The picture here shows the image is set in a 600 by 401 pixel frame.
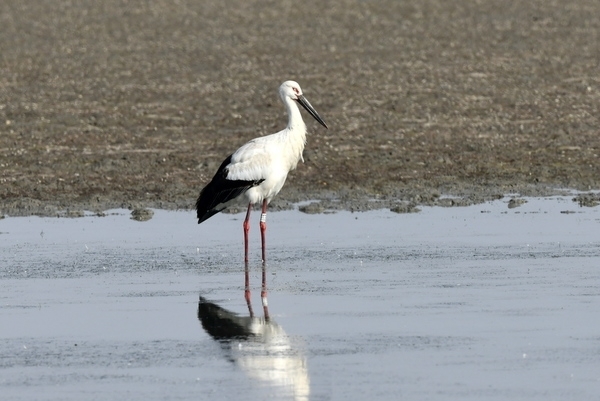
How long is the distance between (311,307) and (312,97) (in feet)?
44.4

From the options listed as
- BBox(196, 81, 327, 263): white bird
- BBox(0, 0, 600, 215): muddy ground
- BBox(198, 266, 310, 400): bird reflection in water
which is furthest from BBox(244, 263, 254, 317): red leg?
BBox(0, 0, 600, 215): muddy ground

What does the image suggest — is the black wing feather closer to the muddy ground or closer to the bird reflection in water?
the muddy ground

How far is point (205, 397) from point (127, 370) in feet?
3.22

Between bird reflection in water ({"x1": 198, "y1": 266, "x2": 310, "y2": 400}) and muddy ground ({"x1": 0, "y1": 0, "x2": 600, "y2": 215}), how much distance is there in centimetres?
656

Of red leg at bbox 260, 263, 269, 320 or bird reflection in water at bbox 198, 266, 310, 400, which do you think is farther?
red leg at bbox 260, 263, 269, 320

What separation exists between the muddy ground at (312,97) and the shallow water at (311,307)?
5.70ft

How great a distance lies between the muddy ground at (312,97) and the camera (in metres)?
18.8

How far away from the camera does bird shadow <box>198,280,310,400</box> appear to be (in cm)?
877

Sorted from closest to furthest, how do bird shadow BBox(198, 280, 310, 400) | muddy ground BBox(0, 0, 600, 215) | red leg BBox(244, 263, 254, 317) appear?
bird shadow BBox(198, 280, 310, 400)
red leg BBox(244, 263, 254, 317)
muddy ground BBox(0, 0, 600, 215)

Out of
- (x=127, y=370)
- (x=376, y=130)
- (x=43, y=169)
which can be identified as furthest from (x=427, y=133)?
(x=127, y=370)

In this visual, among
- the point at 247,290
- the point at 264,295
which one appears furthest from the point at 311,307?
the point at 247,290

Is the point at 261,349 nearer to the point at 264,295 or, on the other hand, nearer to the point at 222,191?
the point at 264,295

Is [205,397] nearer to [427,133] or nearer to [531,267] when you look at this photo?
[531,267]

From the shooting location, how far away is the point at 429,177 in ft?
62.2
